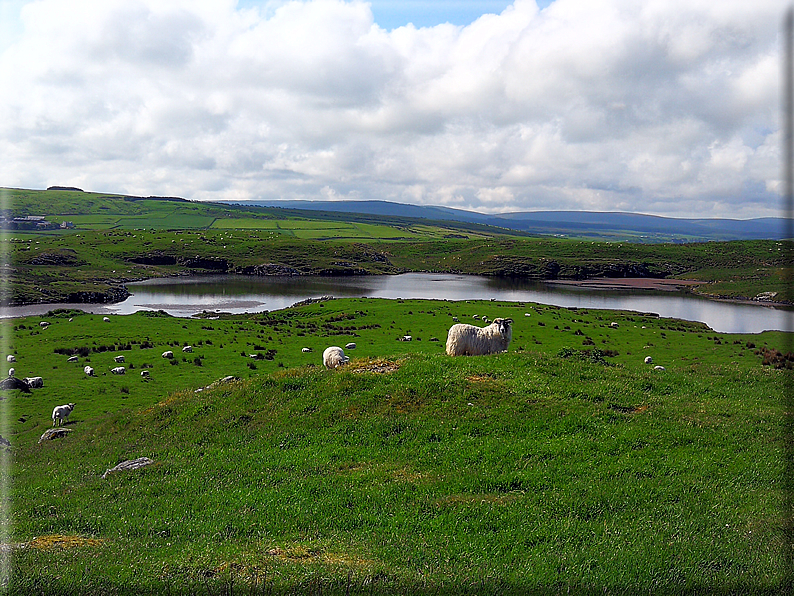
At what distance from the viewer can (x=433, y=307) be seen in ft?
262

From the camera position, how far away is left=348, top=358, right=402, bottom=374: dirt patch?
68.0ft

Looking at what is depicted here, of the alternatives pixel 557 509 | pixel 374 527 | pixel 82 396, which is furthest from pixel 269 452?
pixel 82 396

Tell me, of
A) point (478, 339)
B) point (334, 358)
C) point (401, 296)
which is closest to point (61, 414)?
point (334, 358)

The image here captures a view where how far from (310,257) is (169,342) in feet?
464

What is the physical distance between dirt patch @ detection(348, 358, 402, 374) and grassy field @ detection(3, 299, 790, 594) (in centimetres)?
14

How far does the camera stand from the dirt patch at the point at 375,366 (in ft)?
68.0

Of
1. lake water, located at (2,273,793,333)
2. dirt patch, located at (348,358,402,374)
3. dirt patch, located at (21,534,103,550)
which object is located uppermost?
dirt patch, located at (348,358,402,374)

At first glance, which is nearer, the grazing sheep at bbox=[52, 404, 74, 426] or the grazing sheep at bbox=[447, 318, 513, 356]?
the grazing sheep at bbox=[52, 404, 74, 426]

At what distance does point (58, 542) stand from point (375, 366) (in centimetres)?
1247

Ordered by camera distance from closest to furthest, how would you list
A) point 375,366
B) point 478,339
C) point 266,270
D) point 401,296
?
point 375,366 → point 478,339 → point 401,296 → point 266,270

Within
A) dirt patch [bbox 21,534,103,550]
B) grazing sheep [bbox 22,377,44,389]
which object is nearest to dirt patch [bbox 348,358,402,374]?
dirt patch [bbox 21,534,103,550]

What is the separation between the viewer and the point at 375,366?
69.6 feet

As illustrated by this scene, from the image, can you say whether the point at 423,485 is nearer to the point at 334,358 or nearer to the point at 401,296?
the point at 334,358

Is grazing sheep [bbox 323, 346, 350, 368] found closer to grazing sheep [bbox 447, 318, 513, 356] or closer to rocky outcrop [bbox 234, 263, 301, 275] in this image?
grazing sheep [bbox 447, 318, 513, 356]
